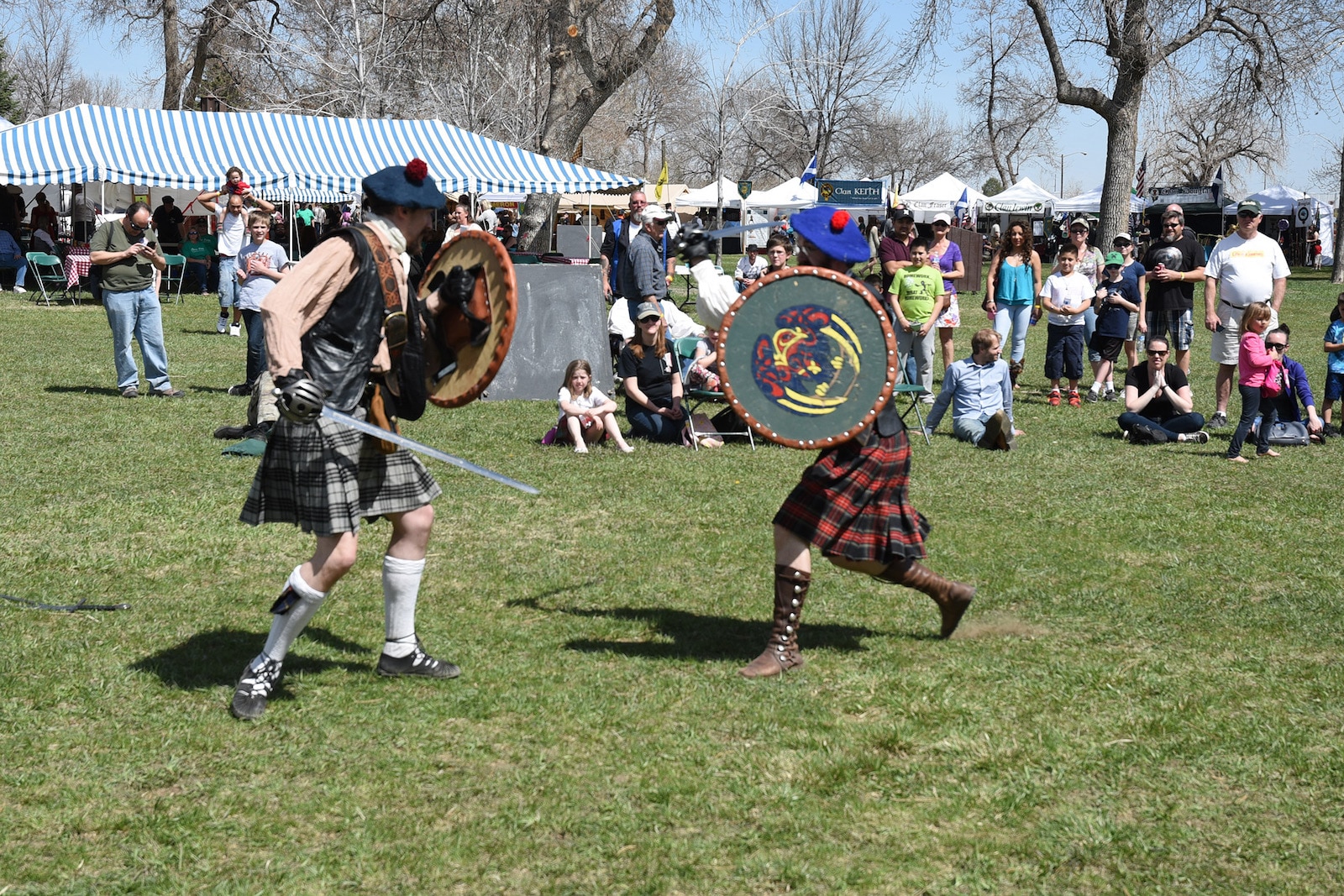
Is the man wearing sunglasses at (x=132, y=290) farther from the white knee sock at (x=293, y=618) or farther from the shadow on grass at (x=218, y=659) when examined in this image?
the white knee sock at (x=293, y=618)

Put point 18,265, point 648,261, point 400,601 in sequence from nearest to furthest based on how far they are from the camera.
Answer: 1. point 400,601
2. point 648,261
3. point 18,265

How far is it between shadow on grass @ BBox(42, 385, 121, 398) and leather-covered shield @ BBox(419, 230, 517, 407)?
849cm

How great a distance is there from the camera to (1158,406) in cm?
1112

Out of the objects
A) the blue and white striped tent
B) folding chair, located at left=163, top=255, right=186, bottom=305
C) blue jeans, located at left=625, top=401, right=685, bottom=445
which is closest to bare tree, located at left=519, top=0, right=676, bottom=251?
the blue and white striped tent

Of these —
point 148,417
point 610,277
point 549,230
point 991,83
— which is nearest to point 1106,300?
point 610,277

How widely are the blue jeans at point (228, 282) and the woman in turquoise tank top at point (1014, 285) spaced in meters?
9.52

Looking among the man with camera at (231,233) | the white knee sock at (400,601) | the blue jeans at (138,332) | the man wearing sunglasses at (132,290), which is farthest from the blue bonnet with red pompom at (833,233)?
the man with camera at (231,233)

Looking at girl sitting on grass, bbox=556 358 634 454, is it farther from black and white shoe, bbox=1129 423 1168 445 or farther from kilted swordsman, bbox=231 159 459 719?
kilted swordsman, bbox=231 159 459 719

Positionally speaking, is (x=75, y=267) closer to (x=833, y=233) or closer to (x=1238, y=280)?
(x=1238, y=280)

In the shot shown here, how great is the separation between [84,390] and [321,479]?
9291mm

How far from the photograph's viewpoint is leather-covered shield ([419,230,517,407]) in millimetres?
4543

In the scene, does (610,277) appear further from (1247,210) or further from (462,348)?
(462,348)

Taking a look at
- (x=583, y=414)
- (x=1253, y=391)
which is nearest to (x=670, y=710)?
(x=583, y=414)

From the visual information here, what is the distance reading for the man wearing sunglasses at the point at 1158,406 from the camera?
35.3 ft
